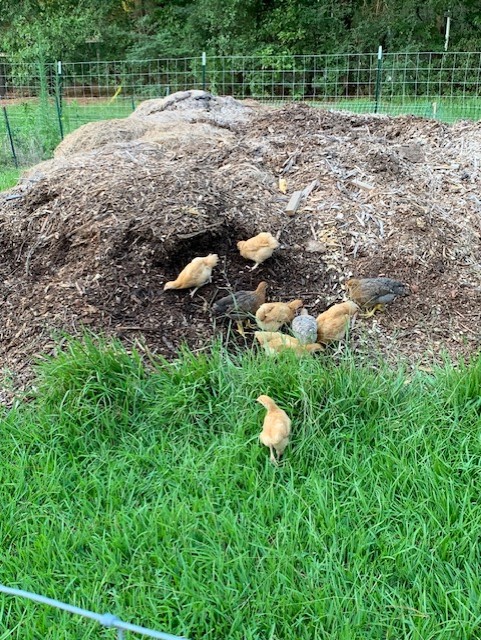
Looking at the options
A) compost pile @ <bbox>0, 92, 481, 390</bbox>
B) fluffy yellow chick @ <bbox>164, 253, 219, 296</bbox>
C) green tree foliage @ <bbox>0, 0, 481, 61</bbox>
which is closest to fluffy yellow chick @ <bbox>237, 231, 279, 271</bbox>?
compost pile @ <bbox>0, 92, 481, 390</bbox>

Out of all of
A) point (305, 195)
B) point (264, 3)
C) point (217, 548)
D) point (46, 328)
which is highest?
point (264, 3)

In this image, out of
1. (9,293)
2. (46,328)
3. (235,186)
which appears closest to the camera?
(46,328)

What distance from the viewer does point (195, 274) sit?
3893 mm

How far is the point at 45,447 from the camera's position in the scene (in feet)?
9.85

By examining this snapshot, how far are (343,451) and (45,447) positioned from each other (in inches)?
53.8

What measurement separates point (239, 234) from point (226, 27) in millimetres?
19802

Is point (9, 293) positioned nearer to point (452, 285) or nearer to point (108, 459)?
point (108, 459)

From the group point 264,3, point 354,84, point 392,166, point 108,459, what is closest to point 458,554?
point 108,459

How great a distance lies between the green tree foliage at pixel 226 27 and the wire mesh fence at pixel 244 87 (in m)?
1.00

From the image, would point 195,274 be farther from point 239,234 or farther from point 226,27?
point 226,27

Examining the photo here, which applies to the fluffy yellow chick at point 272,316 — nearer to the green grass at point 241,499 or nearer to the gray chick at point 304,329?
the gray chick at point 304,329

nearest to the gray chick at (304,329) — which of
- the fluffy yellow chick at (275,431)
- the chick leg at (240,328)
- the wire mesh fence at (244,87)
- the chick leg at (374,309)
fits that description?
the chick leg at (240,328)

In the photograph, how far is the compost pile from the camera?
12.7 ft

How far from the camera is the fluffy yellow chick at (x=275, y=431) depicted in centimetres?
284
